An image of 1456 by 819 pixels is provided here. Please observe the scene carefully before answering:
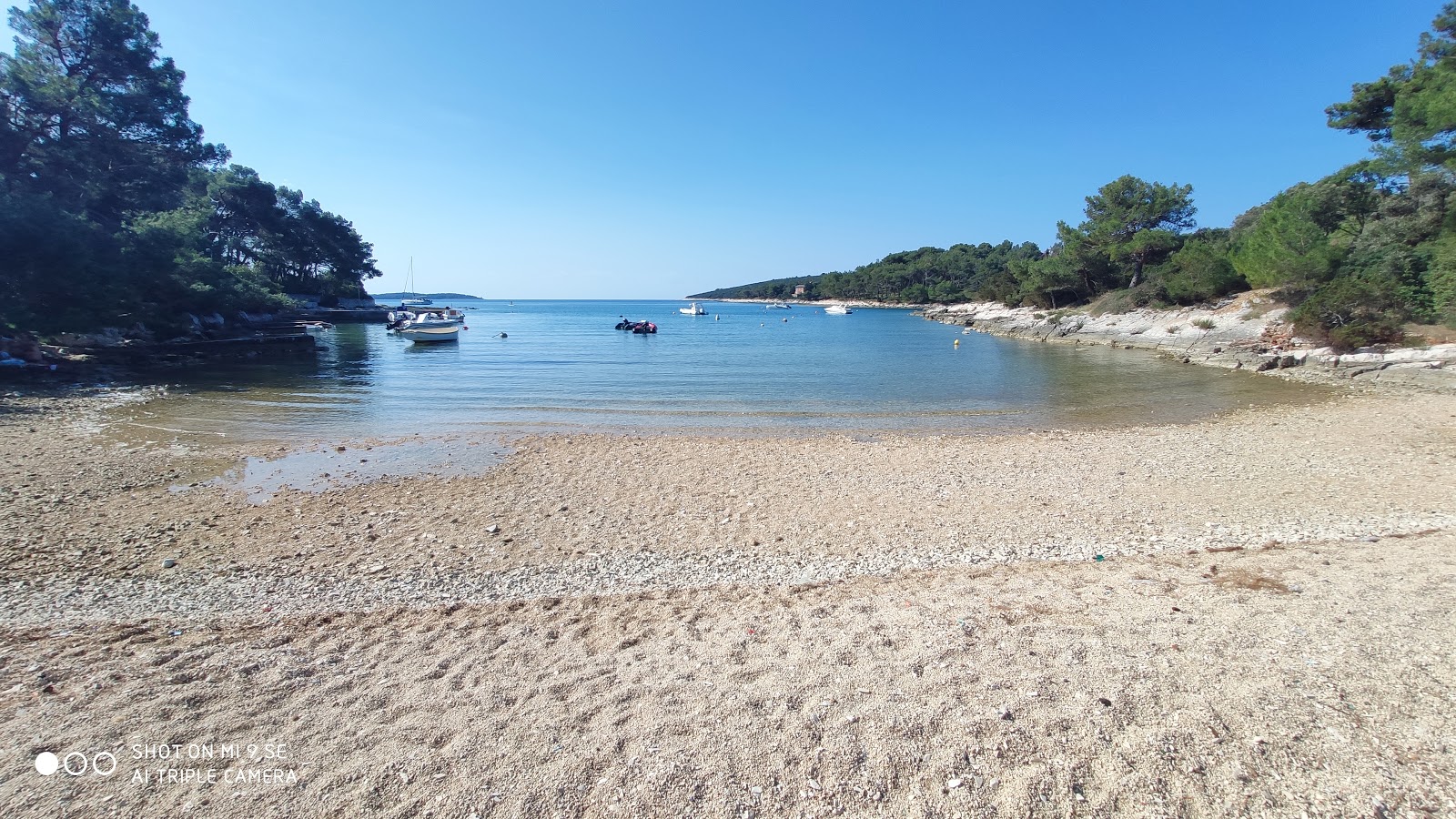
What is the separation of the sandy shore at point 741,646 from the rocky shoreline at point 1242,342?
16363mm

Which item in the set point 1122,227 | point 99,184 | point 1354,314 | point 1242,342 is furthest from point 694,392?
point 1122,227

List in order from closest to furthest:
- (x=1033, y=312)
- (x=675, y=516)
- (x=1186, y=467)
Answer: (x=675, y=516)
(x=1186, y=467)
(x=1033, y=312)

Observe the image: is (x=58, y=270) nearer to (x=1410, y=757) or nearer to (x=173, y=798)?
(x=173, y=798)

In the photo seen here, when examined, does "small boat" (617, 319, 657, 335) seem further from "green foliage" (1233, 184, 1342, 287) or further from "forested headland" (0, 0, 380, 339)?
"green foliage" (1233, 184, 1342, 287)

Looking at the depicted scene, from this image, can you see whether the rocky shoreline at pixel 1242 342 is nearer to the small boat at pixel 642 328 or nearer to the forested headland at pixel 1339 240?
the forested headland at pixel 1339 240

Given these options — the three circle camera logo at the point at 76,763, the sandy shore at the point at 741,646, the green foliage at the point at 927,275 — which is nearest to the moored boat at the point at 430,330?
the sandy shore at the point at 741,646

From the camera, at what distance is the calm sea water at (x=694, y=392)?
16.8 meters

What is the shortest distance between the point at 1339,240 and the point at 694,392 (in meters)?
35.5

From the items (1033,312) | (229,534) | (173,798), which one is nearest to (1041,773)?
(173,798)

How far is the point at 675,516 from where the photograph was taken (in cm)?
864

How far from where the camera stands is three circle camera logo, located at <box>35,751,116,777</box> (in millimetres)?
3498

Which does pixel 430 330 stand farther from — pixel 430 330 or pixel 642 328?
pixel 642 328

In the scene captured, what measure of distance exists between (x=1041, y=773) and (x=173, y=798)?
4.76 meters

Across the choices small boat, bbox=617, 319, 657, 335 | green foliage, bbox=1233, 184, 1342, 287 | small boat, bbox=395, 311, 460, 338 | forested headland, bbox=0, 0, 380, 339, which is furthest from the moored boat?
green foliage, bbox=1233, 184, 1342, 287
